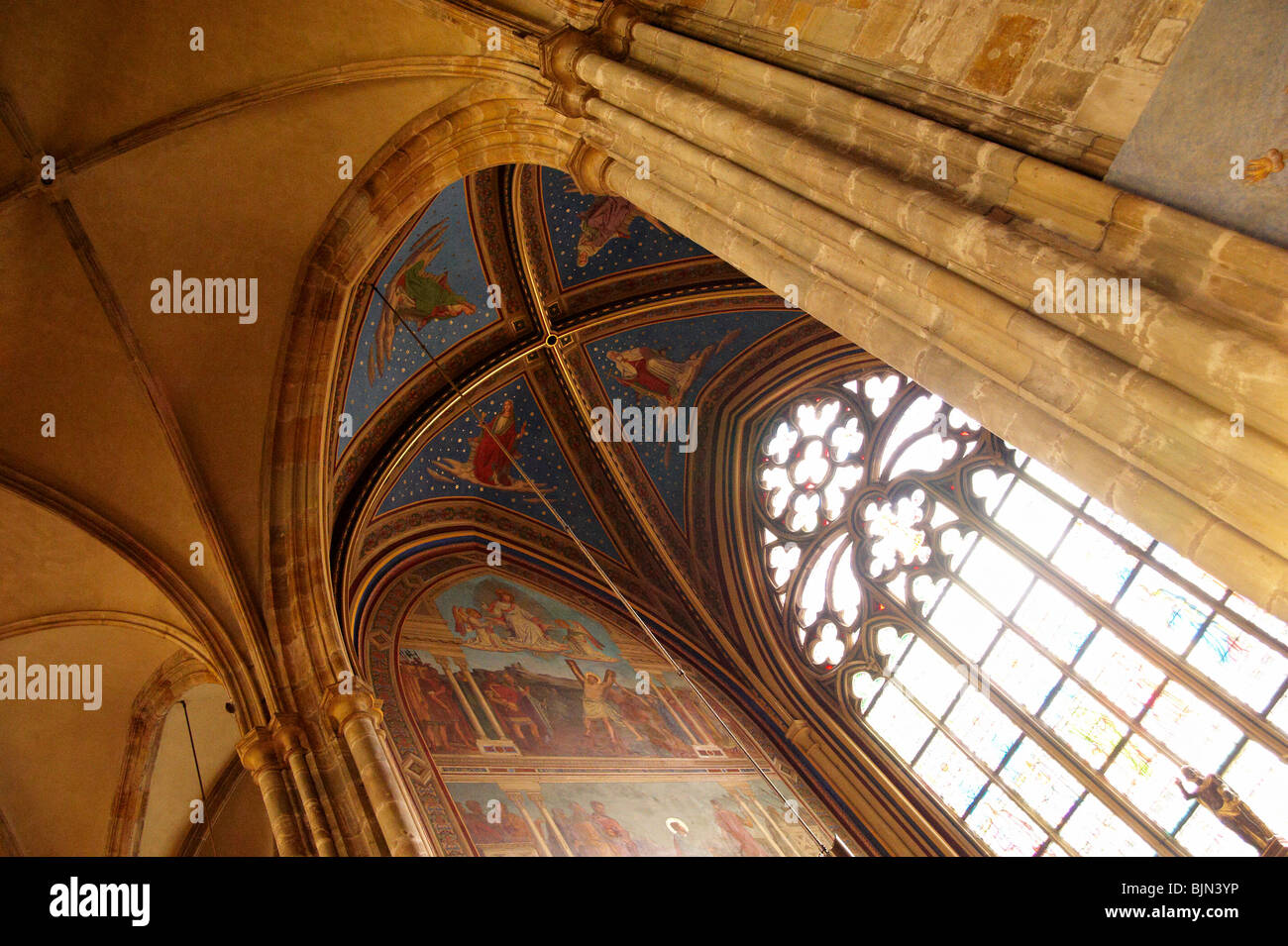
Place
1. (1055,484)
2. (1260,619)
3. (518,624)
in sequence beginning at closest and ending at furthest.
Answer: (1260,619) → (1055,484) → (518,624)

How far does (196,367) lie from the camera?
943cm

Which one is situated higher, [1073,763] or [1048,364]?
[1073,763]

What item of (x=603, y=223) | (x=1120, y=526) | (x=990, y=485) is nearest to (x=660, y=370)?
(x=603, y=223)

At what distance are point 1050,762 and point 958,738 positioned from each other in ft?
3.48

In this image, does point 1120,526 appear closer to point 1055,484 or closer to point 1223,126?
point 1055,484

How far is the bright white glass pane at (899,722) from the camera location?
36.8 ft

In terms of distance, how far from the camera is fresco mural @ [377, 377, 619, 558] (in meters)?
11.7

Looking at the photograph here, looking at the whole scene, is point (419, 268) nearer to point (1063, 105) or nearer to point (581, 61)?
point (581, 61)

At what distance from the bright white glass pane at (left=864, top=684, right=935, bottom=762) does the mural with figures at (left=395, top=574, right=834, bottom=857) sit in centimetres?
117

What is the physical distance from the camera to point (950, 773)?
10758mm

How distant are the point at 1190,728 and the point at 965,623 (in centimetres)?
258

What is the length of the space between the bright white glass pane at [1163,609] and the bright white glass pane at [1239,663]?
14 centimetres

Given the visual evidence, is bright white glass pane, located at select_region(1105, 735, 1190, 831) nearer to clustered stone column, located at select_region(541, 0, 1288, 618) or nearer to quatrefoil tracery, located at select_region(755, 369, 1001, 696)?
quatrefoil tracery, located at select_region(755, 369, 1001, 696)
